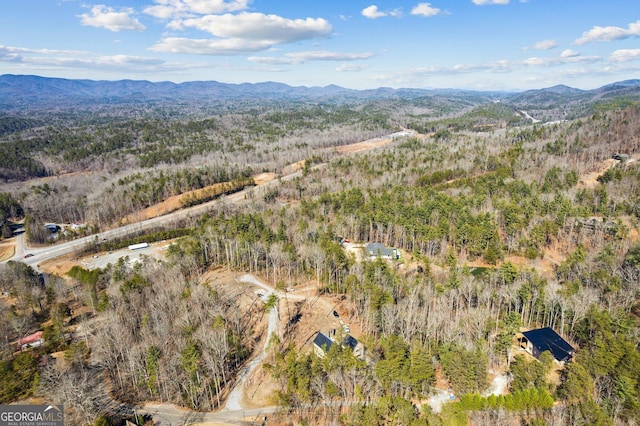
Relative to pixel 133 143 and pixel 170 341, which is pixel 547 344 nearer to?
pixel 170 341

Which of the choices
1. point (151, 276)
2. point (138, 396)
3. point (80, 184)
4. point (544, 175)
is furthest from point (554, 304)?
point (80, 184)

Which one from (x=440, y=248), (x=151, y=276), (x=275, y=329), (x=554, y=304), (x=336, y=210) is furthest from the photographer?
(x=336, y=210)

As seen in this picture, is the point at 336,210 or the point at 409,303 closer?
the point at 409,303

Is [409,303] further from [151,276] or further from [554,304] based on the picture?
[151,276]

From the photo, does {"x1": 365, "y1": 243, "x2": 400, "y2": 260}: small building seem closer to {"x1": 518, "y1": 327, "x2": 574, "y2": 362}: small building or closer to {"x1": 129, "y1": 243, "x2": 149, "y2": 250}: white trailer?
{"x1": 518, "y1": 327, "x2": 574, "y2": 362}: small building

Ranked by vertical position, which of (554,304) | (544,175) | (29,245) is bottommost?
(29,245)

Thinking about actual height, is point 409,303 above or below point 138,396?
above

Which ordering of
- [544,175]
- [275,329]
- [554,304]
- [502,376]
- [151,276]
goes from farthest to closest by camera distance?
1. [544,175]
2. [151,276]
3. [275,329]
4. [554,304]
5. [502,376]
